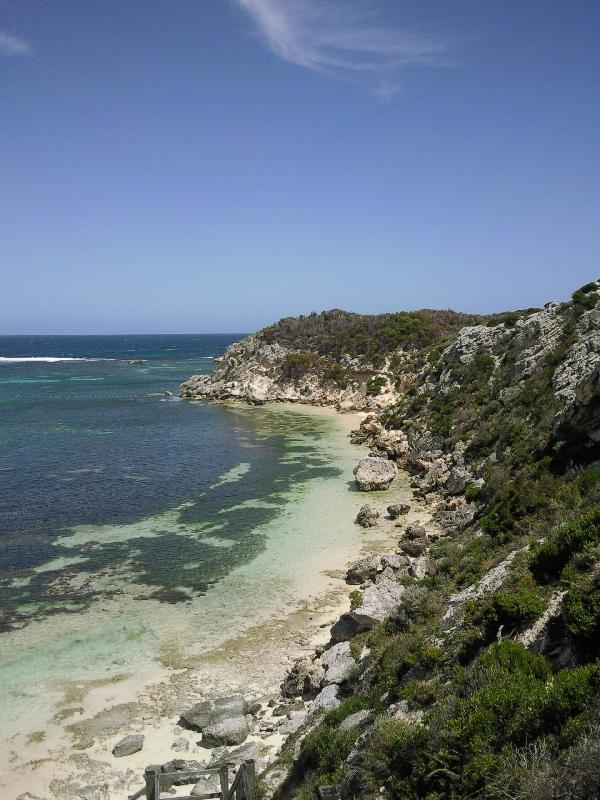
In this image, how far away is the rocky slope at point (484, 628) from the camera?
7.57 meters

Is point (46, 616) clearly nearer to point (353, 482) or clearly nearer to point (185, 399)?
point (353, 482)

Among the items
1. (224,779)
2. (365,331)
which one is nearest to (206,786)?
(224,779)

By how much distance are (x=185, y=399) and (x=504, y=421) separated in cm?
5764

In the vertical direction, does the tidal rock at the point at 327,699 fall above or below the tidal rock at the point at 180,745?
above

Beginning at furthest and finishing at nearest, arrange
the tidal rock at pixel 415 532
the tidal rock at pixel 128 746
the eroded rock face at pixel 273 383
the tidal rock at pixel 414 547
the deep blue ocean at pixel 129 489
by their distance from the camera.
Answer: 1. the eroded rock face at pixel 273 383
2. the tidal rock at pixel 415 532
3. the tidal rock at pixel 414 547
4. the deep blue ocean at pixel 129 489
5. the tidal rock at pixel 128 746

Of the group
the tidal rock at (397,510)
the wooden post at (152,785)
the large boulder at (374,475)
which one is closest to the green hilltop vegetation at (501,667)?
the wooden post at (152,785)

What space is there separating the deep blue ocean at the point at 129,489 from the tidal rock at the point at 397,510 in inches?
258

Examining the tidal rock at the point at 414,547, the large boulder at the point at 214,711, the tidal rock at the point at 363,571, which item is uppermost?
the tidal rock at the point at 414,547

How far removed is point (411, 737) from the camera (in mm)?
8609

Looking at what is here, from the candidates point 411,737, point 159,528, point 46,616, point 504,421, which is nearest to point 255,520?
point 159,528

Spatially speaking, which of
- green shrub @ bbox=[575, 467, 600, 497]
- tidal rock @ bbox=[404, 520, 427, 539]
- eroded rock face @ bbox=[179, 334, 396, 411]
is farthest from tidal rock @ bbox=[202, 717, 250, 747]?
eroded rock face @ bbox=[179, 334, 396, 411]

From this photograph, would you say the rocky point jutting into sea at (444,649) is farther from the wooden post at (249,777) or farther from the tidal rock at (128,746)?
the wooden post at (249,777)

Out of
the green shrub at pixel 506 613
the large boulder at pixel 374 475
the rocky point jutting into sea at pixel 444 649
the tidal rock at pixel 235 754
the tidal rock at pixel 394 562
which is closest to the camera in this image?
the rocky point jutting into sea at pixel 444 649

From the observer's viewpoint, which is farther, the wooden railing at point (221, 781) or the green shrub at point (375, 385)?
the green shrub at point (375, 385)
